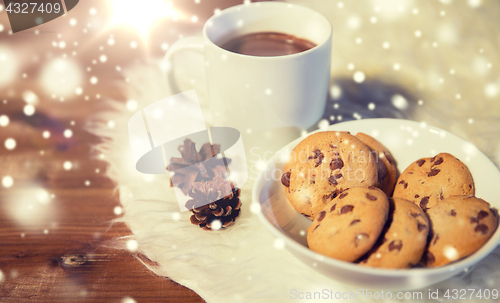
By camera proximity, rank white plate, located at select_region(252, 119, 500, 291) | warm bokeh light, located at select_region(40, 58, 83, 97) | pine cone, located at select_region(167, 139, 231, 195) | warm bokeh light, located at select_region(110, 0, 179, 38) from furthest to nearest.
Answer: warm bokeh light, located at select_region(110, 0, 179, 38), warm bokeh light, located at select_region(40, 58, 83, 97), pine cone, located at select_region(167, 139, 231, 195), white plate, located at select_region(252, 119, 500, 291)

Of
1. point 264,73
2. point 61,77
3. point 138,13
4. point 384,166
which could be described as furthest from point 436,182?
point 138,13

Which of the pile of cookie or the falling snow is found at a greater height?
the pile of cookie

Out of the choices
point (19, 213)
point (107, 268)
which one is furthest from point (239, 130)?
point (19, 213)

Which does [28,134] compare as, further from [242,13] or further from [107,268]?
[242,13]

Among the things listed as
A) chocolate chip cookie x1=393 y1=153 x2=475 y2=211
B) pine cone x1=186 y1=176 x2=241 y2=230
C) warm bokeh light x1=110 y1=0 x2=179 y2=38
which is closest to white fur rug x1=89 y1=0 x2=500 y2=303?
pine cone x1=186 y1=176 x2=241 y2=230

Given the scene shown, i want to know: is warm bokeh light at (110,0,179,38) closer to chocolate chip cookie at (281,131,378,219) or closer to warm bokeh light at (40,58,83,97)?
warm bokeh light at (40,58,83,97)

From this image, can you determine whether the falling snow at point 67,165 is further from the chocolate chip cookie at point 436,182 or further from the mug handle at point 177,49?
the chocolate chip cookie at point 436,182
